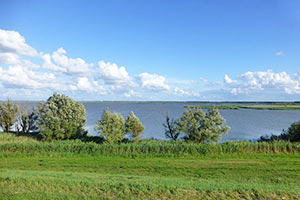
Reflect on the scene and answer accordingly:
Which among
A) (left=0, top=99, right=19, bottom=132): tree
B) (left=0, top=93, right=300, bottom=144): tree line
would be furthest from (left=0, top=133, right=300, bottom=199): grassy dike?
(left=0, top=99, right=19, bottom=132): tree

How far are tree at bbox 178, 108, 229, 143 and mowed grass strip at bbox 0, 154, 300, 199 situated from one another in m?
6.66

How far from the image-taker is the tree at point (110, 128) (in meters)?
28.0

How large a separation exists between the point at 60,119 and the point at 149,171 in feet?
67.8

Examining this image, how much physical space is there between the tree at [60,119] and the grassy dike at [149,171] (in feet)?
19.0

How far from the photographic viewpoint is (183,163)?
19.4 meters

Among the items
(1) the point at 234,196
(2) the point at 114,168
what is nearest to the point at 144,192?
(1) the point at 234,196

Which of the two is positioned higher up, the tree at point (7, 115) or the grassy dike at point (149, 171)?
the tree at point (7, 115)

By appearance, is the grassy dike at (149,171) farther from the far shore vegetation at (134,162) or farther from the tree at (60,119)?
the tree at (60,119)

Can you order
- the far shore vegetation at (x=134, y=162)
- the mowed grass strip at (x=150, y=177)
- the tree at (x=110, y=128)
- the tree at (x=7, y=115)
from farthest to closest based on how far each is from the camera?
the tree at (x=7, y=115), the tree at (x=110, y=128), the far shore vegetation at (x=134, y=162), the mowed grass strip at (x=150, y=177)

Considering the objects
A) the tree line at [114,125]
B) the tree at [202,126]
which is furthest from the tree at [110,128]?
the tree at [202,126]

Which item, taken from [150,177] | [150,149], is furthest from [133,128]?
[150,177]

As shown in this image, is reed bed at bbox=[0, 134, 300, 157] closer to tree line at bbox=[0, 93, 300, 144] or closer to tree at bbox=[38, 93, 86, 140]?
tree line at bbox=[0, 93, 300, 144]

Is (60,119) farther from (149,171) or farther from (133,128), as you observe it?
(149,171)

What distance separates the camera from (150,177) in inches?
544
